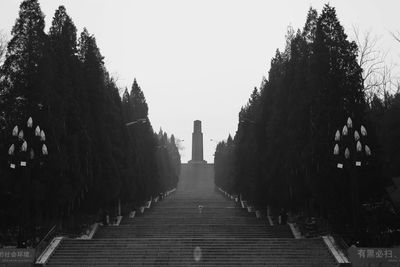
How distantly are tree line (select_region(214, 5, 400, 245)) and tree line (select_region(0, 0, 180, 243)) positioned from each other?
8.39 m

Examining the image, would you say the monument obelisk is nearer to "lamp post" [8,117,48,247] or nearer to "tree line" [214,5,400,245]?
"tree line" [214,5,400,245]

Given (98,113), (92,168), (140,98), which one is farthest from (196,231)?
(140,98)

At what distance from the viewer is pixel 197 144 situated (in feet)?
376

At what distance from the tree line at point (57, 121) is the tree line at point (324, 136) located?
27.5ft

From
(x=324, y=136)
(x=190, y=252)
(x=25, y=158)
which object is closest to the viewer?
(x=25, y=158)

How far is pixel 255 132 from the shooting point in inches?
1517

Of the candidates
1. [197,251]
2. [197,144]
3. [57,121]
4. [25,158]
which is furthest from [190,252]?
[197,144]

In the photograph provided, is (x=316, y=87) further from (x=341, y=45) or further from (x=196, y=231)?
(x=196, y=231)

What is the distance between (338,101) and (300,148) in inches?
117

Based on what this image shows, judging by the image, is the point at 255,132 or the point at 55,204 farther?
the point at 255,132

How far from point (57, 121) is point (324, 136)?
36.2ft

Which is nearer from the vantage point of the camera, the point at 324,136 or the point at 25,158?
the point at 25,158

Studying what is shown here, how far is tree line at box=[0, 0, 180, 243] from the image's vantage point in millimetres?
25500

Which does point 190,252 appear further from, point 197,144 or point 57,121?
point 197,144
